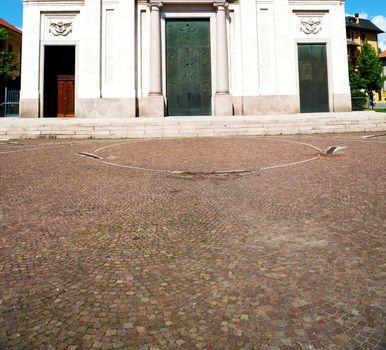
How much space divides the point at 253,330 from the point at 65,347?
127 centimetres

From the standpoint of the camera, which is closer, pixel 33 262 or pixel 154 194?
pixel 33 262

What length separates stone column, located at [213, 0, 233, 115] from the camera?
24.4 m

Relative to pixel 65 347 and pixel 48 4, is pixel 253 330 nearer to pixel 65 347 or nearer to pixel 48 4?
pixel 65 347

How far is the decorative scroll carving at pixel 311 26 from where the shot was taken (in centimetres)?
2634

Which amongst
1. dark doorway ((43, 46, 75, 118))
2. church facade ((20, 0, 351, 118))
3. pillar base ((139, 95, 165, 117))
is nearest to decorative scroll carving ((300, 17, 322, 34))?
church facade ((20, 0, 351, 118))

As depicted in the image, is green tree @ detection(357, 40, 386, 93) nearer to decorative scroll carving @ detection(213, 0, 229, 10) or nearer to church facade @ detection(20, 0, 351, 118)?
church facade @ detection(20, 0, 351, 118)

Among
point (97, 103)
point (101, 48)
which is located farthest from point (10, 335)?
point (101, 48)

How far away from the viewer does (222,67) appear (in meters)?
24.4

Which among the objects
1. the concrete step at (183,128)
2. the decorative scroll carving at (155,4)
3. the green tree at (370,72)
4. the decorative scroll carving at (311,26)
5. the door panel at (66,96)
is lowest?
the concrete step at (183,128)

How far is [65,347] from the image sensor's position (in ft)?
7.28

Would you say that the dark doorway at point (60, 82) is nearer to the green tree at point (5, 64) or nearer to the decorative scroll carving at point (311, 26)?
the green tree at point (5, 64)

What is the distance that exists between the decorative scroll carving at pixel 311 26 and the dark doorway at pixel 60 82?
1762cm

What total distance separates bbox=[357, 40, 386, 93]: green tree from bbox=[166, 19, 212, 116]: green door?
39.1 meters

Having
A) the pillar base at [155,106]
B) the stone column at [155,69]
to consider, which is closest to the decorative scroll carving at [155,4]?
the stone column at [155,69]
